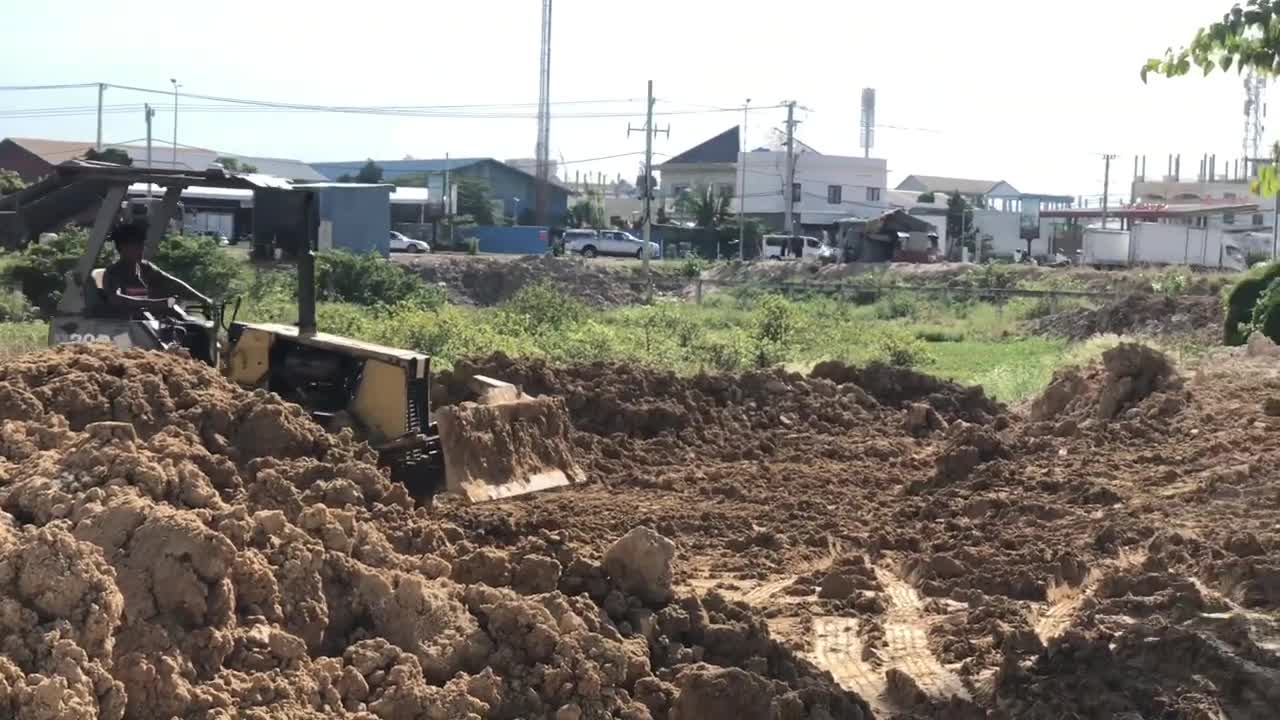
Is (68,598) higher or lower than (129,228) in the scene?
lower

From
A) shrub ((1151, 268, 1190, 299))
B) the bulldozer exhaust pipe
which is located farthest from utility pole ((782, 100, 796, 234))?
the bulldozer exhaust pipe

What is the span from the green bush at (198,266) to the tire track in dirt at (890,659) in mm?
26733

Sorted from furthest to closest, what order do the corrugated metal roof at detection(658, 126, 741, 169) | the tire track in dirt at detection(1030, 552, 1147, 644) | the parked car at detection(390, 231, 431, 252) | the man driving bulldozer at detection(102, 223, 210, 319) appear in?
the corrugated metal roof at detection(658, 126, 741, 169), the parked car at detection(390, 231, 431, 252), the man driving bulldozer at detection(102, 223, 210, 319), the tire track in dirt at detection(1030, 552, 1147, 644)

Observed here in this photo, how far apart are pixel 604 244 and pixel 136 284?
56601 mm

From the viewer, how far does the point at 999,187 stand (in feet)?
413

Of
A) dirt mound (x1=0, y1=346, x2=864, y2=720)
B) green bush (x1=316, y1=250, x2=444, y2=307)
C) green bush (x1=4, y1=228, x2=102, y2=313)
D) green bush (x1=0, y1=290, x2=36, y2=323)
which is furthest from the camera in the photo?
green bush (x1=316, y1=250, x2=444, y2=307)

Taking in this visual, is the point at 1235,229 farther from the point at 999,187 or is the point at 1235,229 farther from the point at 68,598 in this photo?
the point at 68,598

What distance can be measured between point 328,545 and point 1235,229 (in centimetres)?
6771

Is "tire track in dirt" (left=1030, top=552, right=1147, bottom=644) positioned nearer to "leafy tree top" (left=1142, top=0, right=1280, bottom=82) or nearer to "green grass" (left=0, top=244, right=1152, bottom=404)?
"leafy tree top" (left=1142, top=0, right=1280, bottom=82)

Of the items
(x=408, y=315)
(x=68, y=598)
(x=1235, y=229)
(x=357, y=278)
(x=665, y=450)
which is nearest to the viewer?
(x=68, y=598)

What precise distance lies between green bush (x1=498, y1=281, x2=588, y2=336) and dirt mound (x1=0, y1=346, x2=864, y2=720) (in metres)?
18.1

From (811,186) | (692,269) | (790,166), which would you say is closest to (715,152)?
(811,186)

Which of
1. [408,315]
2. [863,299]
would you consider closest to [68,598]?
[408,315]

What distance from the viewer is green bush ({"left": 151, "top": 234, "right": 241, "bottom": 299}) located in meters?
34.4
